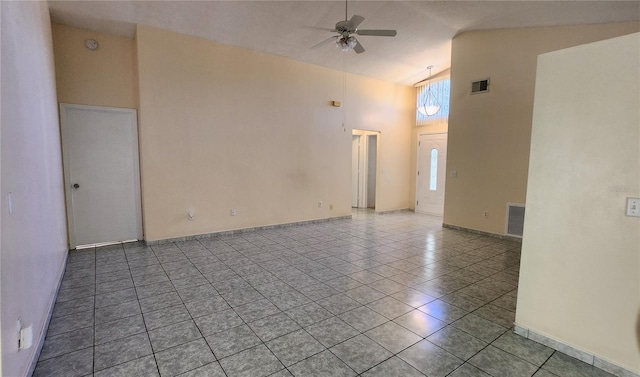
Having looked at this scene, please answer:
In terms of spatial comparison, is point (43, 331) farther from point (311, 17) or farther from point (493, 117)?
point (493, 117)

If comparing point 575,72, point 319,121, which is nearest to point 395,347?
point 575,72

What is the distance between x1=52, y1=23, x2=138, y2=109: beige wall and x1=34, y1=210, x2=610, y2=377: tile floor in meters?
2.27

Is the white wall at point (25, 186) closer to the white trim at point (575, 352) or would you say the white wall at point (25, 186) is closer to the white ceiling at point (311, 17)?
the white ceiling at point (311, 17)

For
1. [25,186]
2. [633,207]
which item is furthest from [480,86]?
[25,186]

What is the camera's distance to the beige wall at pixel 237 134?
459 cm

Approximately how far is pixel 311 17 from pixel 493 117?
3489 millimetres

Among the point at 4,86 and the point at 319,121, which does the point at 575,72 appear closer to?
the point at 4,86

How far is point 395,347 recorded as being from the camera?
2148 mm

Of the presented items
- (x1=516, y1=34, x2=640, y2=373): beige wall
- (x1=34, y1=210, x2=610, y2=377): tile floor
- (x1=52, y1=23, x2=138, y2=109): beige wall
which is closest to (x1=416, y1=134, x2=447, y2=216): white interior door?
(x1=34, y1=210, x2=610, y2=377): tile floor

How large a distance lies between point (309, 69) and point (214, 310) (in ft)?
16.4

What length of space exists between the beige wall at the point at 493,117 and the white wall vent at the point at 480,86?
0.08 meters

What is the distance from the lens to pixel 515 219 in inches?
198

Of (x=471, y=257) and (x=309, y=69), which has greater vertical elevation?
(x=309, y=69)

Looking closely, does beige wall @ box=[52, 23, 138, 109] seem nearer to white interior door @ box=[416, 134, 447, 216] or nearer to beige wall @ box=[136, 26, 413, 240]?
beige wall @ box=[136, 26, 413, 240]
